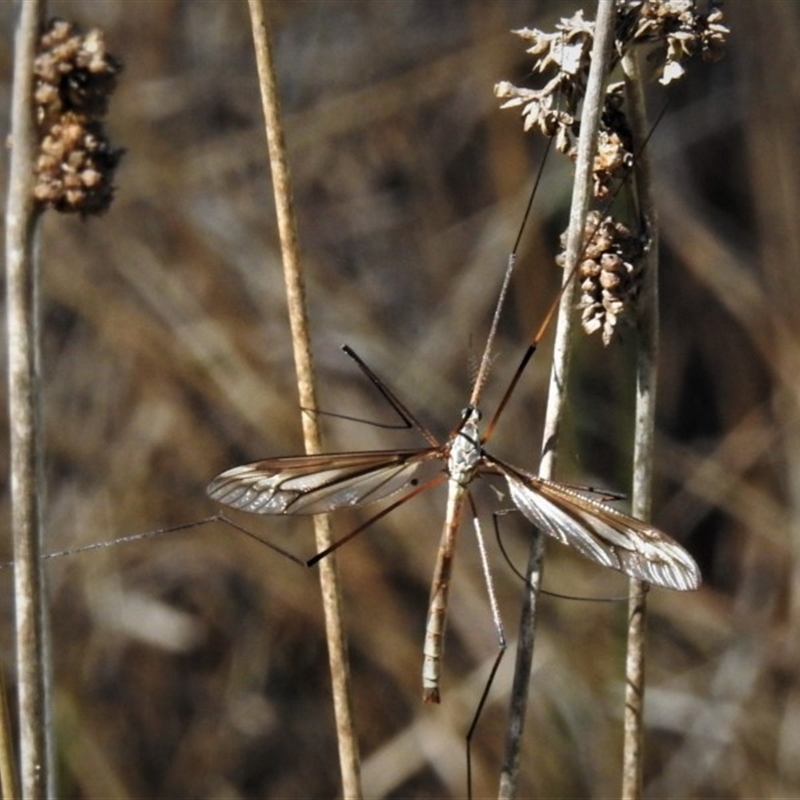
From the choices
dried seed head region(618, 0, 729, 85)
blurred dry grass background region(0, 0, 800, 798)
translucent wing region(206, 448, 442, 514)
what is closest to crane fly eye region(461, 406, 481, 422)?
translucent wing region(206, 448, 442, 514)

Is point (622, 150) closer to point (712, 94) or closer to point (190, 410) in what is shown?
point (190, 410)

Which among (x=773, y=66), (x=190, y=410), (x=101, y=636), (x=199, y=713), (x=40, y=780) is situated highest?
(x=773, y=66)

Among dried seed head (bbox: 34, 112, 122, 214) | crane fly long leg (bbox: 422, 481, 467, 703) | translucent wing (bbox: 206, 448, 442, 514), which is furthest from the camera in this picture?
crane fly long leg (bbox: 422, 481, 467, 703)

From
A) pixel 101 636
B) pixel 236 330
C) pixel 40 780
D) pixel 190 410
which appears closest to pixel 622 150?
pixel 40 780

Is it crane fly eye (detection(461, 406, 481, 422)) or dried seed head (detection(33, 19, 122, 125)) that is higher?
dried seed head (detection(33, 19, 122, 125))

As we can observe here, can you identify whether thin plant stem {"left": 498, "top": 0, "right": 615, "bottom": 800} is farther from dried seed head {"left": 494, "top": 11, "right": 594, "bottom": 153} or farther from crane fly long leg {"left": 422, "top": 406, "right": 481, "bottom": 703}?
crane fly long leg {"left": 422, "top": 406, "right": 481, "bottom": 703}
